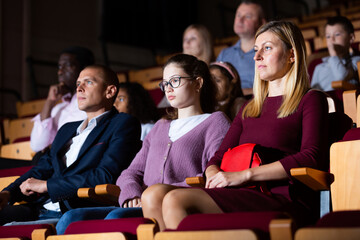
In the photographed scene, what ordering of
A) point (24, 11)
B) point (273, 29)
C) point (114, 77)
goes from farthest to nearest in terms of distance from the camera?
point (24, 11)
point (114, 77)
point (273, 29)

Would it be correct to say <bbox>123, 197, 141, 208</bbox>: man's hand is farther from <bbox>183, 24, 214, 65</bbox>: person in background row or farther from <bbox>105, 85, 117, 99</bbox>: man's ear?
<bbox>183, 24, 214, 65</bbox>: person in background row

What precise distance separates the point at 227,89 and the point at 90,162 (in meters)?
0.35

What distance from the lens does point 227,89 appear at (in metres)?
1.21

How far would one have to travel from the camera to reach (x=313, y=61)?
1.57 m

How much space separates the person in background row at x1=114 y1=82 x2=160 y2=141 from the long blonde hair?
0.48 m

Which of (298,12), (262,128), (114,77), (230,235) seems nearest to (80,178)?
(114,77)

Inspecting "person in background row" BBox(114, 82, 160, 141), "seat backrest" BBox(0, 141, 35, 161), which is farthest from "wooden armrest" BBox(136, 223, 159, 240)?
"seat backrest" BBox(0, 141, 35, 161)

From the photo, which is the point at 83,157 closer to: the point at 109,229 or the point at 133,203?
the point at 133,203

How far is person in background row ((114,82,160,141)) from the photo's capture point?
1.34 metres

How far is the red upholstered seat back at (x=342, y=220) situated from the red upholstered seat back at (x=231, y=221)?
1.6 inches

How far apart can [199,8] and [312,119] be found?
8.91 feet

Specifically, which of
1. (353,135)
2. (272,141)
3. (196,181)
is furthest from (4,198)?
(353,135)

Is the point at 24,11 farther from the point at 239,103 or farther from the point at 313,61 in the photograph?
the point at 239,103

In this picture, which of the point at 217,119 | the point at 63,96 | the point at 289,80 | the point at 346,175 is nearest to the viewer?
the point at 346,175
